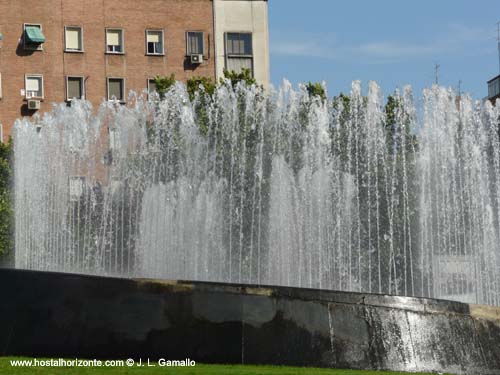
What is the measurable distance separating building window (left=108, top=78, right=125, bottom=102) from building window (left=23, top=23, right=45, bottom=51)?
3148 mm

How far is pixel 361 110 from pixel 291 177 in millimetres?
3306

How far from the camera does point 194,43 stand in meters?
53.6

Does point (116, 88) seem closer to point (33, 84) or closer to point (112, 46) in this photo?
point (112, 46)

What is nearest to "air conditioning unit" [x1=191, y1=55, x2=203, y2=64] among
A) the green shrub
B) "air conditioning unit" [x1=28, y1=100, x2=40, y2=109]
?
"air conditioning unit" [x1=28, y1=100, x2=40, y2=109]

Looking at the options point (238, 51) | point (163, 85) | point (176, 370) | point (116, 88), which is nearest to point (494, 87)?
point (238, 51)

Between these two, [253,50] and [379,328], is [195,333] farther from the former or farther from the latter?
[253,50]

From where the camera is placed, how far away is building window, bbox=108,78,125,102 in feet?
169

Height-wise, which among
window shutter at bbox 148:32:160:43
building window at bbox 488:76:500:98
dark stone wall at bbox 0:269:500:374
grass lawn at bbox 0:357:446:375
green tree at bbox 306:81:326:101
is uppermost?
building window at bbox 488:76:500:98

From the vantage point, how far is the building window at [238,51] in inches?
2130

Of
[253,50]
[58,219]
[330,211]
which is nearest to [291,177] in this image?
[330,211]

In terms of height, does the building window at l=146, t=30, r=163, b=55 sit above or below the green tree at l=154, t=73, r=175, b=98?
above

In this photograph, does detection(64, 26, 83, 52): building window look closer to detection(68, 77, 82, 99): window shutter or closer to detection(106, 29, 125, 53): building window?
detection(106, 29, 125, 53): building window

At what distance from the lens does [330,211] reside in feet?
102

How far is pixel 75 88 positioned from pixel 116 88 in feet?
5.42
